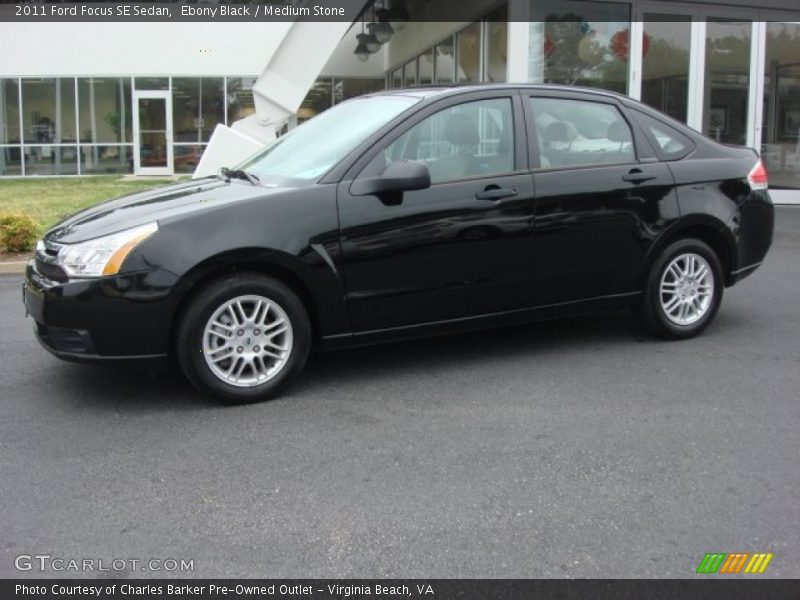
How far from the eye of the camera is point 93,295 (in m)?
4.09

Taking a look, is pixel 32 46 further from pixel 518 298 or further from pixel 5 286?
pixel 518 298

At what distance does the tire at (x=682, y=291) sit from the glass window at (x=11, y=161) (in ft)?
72.3

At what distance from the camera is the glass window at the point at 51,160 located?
23391 mm

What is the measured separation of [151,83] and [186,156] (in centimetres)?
225

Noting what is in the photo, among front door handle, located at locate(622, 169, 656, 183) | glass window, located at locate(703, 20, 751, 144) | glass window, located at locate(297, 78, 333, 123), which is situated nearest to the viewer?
front door handle, located at locate(622, 169, 656, 183)

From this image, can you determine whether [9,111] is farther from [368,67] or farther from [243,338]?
[243,338]

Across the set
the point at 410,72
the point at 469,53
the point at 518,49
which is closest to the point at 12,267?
the point at 518,49

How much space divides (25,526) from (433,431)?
1876mm

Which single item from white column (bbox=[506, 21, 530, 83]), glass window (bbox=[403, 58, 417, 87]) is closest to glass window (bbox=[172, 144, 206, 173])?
glass window (bbox=[403, 58, 417, 87])

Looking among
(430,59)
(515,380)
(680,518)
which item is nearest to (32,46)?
(430,59)

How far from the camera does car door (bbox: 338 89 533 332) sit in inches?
180

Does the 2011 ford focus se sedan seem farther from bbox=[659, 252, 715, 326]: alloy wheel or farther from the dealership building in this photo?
the dealership building

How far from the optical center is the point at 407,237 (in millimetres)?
4633

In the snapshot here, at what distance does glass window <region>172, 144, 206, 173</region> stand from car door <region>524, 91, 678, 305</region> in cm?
1998
